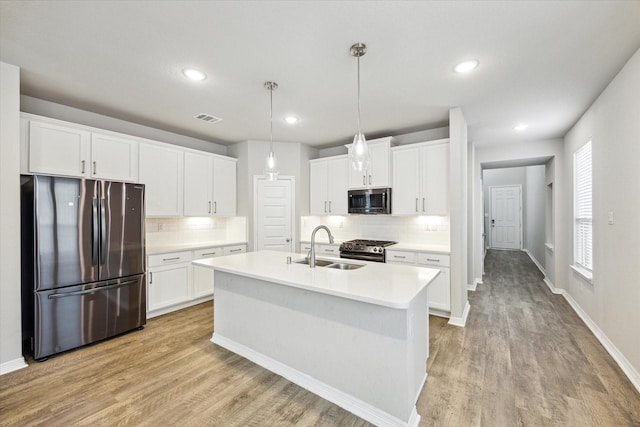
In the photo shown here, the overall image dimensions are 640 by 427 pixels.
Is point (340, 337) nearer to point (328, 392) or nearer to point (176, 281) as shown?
point (328, 392)

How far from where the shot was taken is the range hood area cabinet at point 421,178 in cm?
388

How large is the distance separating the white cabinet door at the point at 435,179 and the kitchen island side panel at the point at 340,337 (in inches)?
76.0

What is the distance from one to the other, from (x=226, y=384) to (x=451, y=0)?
10.3 feet

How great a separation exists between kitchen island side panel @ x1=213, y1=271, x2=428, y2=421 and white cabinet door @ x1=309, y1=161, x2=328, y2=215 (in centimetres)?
259

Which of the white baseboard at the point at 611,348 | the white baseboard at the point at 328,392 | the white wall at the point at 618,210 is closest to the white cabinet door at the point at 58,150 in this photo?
the white baseboard at the point at 328,392

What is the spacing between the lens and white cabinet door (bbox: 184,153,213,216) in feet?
13.9

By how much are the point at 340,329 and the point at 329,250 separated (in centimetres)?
265

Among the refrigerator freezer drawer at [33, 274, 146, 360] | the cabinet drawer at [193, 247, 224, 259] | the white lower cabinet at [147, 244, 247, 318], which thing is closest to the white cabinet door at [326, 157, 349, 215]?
the cabinet drawer at [193, 247, 224, 259]

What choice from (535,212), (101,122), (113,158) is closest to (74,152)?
(113,158)

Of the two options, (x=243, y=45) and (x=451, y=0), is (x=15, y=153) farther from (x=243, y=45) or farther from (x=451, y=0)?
(x=451, y=0)

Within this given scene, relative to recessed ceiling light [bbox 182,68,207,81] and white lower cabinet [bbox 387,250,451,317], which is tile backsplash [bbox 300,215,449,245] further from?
recessed ceiling light [bbox 182,68,207,81]

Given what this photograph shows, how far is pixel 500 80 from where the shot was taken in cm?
271

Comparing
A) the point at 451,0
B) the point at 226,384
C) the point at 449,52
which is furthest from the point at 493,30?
the point at 226,384

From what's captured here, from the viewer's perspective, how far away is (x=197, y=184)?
4.38 m
